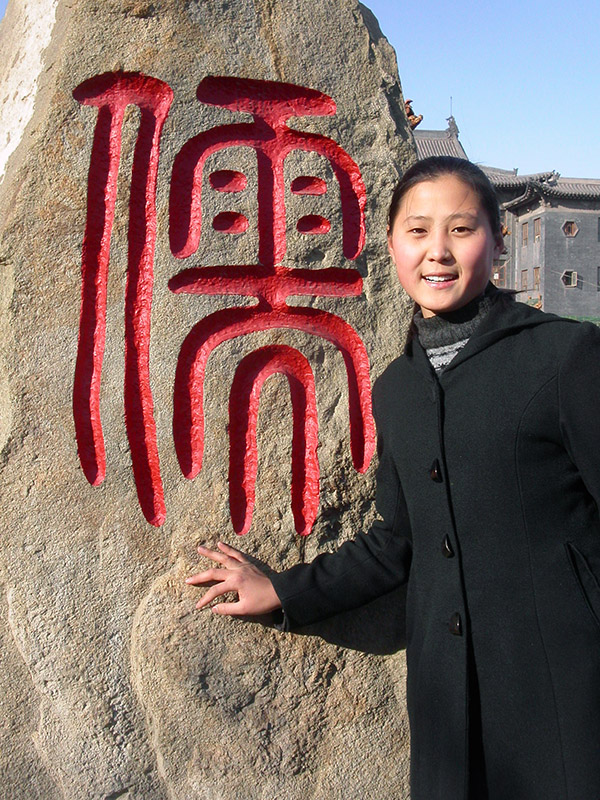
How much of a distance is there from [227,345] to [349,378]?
290 millimetres

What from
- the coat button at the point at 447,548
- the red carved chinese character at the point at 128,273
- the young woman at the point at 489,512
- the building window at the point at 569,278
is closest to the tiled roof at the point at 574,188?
the building window at the point at 569,278

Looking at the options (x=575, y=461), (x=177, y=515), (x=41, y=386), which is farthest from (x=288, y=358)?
(x=575, y=461)

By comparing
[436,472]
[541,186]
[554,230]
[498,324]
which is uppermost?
[541,186]

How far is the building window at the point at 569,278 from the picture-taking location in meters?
25.1

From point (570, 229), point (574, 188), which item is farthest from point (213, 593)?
point (574, 188)

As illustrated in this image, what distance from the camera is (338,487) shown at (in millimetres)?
1720

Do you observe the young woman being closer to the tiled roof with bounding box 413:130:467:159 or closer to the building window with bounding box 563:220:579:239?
the tiled roof with bounding box 413:130:467:159

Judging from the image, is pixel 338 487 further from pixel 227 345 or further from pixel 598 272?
pixel 598 272

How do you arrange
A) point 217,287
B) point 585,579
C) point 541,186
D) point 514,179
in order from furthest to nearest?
point 514,179
point 541,186
point 217,287
point 585,579

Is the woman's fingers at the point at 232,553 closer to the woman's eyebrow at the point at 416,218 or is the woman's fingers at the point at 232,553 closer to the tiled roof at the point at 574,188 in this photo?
the woman's eyebrow at the point at 416,218

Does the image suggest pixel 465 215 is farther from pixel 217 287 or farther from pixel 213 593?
pixel 213 593

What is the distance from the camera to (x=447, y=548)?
4.30 feet

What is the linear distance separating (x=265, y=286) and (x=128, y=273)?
302 millimetres

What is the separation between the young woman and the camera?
1.19 meters
